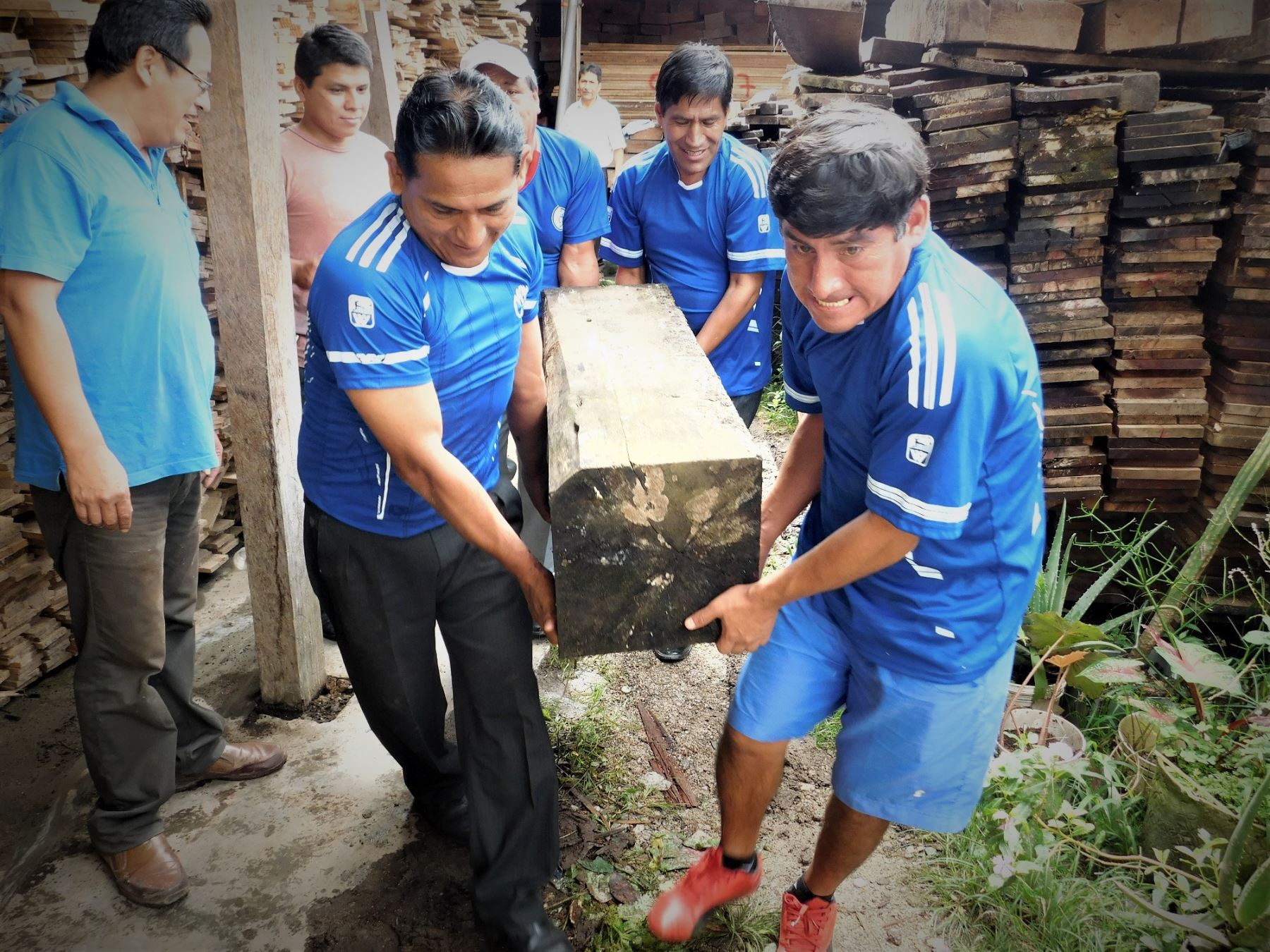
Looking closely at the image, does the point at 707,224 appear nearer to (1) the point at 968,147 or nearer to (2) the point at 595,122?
(1) the point at 968,147

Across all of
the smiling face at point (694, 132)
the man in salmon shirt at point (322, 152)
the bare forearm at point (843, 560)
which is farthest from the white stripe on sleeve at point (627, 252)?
the bare forearm at point (843, 560)

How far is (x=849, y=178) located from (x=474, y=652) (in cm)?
142

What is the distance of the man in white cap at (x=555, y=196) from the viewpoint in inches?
145

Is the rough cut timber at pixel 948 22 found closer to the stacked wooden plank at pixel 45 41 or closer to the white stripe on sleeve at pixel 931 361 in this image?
the white stripe on sleeve at pixel 931 361

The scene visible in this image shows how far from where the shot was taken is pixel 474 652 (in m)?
2.35

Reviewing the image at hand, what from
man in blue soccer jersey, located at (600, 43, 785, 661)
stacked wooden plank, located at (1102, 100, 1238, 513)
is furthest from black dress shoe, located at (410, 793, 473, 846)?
stacked wooden plank, located at (1102, 100, 1238, 513)

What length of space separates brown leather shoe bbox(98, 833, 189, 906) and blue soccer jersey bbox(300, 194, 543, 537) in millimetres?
1137

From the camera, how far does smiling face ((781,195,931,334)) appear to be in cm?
181

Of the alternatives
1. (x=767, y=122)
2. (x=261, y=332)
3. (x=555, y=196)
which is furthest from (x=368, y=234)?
(x=767, y=122)

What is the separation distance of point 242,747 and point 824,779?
1.91 meters

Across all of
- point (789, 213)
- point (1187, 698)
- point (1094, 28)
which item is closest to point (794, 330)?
point (789, 213)

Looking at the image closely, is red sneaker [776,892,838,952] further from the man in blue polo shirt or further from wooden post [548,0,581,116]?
wooden post [548,0,581,116]

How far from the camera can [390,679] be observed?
8.00 ft

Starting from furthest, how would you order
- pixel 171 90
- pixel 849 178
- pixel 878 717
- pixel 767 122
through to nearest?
pixel 767 122, pixel 171 90, pixel 878 717, pixel 849 178
